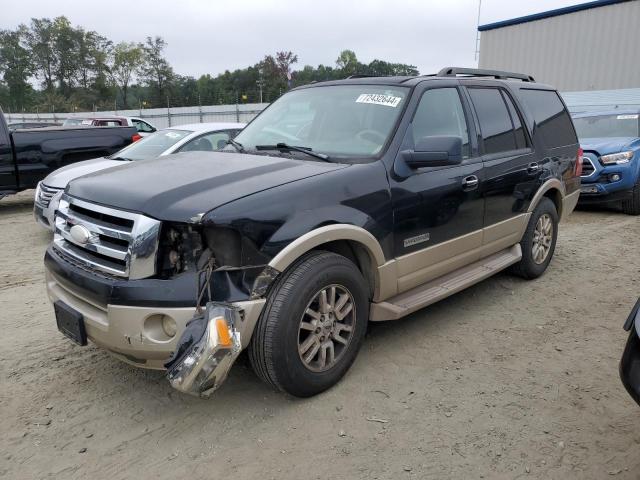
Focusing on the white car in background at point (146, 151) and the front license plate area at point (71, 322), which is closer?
the front license plate area at point (71, 322)

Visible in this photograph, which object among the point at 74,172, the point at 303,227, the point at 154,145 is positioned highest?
the point at 154,145

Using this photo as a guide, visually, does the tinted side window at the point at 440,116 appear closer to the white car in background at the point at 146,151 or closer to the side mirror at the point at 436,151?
the side mirror at the point at 436,151

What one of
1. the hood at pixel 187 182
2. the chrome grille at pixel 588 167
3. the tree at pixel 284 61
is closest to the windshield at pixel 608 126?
the chrome grille at pixel 588 167

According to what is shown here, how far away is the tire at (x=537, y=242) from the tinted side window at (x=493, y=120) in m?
0.81

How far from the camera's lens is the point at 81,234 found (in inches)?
114

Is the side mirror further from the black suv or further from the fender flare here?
the fender flare

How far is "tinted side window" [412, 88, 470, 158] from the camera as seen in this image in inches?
147

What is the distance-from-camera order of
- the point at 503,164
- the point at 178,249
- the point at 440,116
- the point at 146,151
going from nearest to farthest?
1. the point at 178,249
2. the point at 440,116
3. the point at 503,164
4. the point at 146,151

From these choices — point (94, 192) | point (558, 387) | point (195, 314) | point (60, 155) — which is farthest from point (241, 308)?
point (60, 155)

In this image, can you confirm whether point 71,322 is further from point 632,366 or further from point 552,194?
point 552,194

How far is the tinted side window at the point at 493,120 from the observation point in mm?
4258

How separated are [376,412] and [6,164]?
8253 mm

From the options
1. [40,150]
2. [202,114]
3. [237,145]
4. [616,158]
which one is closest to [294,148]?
[237,145]

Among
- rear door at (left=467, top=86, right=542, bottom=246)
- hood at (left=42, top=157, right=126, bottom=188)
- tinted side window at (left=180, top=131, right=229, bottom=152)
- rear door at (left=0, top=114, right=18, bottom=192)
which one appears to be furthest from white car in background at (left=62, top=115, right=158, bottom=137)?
rear door at (left=467, top=86, right=542, bottom=246)
